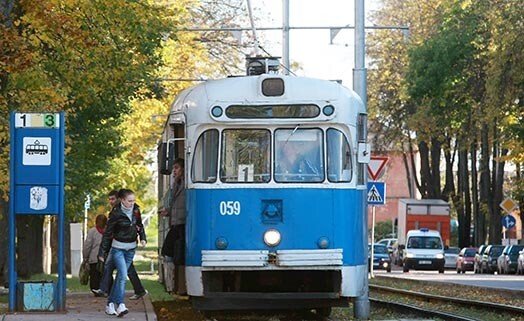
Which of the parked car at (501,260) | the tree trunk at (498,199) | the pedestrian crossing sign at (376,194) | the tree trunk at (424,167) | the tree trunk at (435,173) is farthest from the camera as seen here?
the tree trunk at (424,167)

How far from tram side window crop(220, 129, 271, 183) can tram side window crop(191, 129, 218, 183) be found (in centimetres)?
11

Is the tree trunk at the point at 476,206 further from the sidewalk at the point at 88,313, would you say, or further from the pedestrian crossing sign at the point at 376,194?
the sidewalk at the point at 88,313

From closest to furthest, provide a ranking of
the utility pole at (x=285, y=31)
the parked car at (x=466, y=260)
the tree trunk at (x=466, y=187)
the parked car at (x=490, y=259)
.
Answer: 1. the utility pole at (x=285, y=31)
2. the parked car at (x=490, y=259)
3. the parked car at (x=466, y=260)
4. the tree trunk at (x=466, y=187)

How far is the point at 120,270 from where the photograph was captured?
1916 centimetres

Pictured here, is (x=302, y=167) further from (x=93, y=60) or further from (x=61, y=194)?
(x=93, y=60)

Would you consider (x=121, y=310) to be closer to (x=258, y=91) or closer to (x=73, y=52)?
(x=258, y=91)

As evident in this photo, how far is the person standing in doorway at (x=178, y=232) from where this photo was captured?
1967 cm

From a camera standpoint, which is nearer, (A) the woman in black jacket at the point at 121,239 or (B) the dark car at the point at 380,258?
(A) the woman in black jacket at the point at 121,239

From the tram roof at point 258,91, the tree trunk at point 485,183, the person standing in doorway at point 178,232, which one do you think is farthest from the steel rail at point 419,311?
the tree trunk at point 485,183

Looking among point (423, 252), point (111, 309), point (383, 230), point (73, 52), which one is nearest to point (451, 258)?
point (423, 252)

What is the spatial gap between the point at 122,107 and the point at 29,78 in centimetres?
1138

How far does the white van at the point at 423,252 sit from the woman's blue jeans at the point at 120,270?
154ft

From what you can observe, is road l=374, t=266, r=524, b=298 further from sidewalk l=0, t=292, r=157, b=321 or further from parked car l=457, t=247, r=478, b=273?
sidewalk l=0, t=292, r=157, b=321

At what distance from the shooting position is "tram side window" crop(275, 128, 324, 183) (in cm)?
1889
